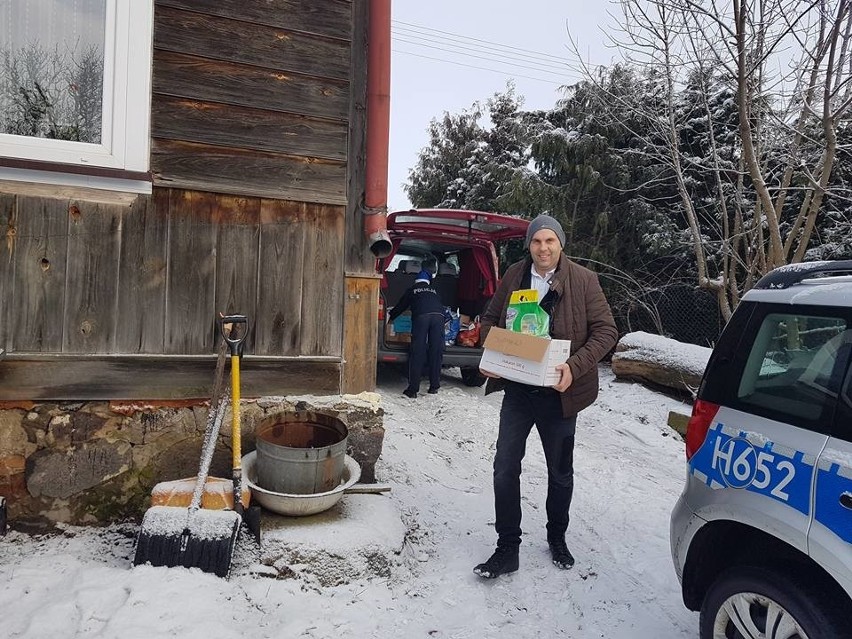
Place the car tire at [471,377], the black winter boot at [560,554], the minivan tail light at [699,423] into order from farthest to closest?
the car tire at [471,377] → the black winter boot at [560,554] → the minivan tail light at [699,423]

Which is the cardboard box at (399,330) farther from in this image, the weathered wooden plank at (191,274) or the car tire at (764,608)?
the car tire at (764,608)

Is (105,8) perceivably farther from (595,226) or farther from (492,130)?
(492,130)

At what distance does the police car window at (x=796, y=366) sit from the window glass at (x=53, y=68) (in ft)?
11.0

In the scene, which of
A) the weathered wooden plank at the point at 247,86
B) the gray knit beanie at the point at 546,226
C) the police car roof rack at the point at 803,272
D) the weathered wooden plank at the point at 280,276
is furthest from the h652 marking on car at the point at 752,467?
the weathered wooden plank at the point at 247,86

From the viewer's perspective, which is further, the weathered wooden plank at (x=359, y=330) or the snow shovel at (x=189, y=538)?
the weathered wooden plank at (x=359, y=330)

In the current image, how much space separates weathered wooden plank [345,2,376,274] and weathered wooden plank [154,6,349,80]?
93mm

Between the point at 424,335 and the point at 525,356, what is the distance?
3829mm

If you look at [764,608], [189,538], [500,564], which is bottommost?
[500,564]

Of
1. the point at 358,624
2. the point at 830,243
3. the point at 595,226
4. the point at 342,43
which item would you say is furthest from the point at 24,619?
the point at 595,226

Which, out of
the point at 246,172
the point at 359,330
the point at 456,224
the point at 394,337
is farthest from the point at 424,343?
the point at 246,172

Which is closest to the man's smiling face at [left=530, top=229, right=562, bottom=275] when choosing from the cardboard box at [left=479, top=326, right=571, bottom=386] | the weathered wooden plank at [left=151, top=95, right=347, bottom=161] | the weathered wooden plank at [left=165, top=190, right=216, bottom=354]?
the cardboard box at [left=479, top=326, right=571, bottom=386]

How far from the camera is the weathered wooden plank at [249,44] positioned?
3188 mm

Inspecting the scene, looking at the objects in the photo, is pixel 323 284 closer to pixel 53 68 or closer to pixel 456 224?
pixel 53 68

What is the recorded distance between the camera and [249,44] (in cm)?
333
